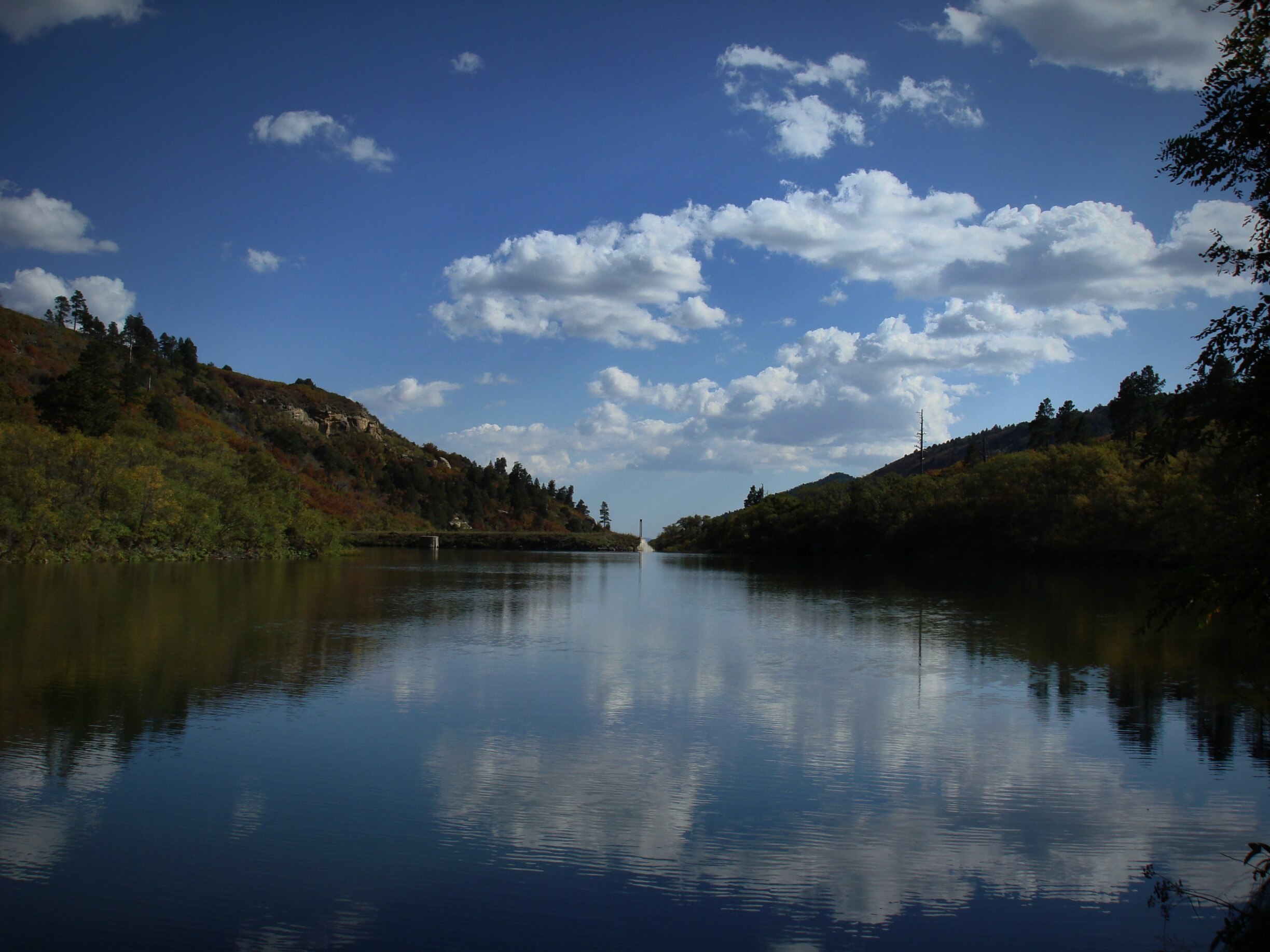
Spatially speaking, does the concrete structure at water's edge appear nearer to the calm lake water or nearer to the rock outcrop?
the rock outcrop

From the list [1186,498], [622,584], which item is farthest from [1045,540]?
[622,584]

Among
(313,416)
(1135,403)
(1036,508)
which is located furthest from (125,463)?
(313,416)

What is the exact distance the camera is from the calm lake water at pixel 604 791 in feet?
22.3

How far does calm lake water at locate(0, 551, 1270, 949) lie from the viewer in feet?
22.3

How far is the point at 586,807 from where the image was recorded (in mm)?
9406

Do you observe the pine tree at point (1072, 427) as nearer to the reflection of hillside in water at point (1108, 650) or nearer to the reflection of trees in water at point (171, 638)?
the reflection of hillside in water at point (1108, 650)

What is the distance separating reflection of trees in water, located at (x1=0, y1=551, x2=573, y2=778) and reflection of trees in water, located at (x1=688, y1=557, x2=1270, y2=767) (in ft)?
43.4

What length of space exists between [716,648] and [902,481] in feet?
310

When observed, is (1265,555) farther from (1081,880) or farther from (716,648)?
(716,648)

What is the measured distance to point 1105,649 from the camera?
22922 mm

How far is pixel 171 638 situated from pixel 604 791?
15279mm

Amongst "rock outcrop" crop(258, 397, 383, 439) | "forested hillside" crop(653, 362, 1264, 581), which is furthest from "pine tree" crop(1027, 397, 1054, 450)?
"rock outcrop" crop(258, 397, 383, 439)

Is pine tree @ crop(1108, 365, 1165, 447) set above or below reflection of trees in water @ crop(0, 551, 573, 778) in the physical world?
above

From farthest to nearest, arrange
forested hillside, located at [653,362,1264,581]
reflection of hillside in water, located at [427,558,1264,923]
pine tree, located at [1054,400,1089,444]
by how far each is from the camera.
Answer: pine tree, located at [1054,400,1089,444], forested hillside, located at [653,362,1264,581], reflection of hillside in water, located at [427,558,1264,923]
